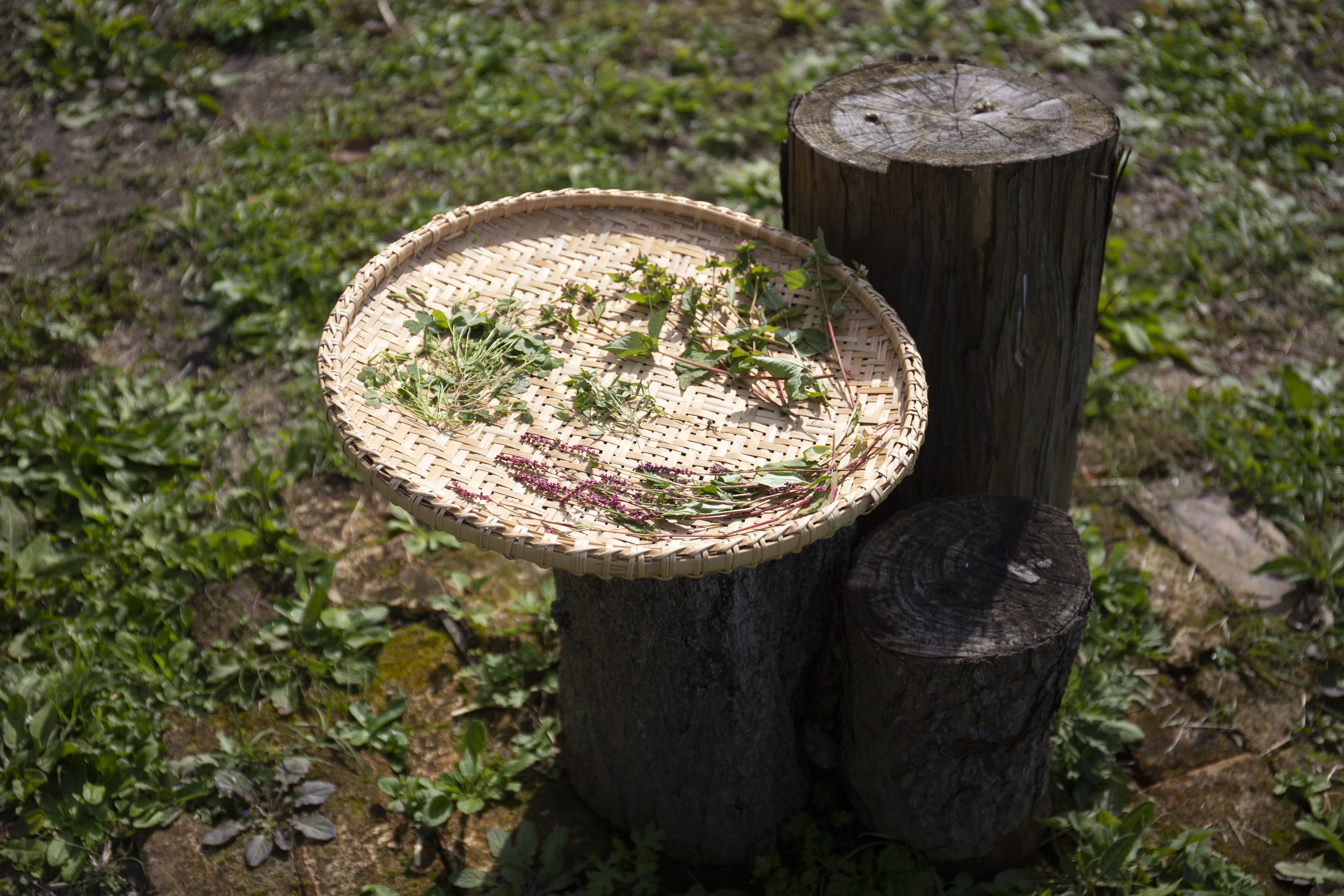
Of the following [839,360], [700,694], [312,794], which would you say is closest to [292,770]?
[312,794]

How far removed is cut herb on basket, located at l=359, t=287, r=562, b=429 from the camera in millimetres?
2082

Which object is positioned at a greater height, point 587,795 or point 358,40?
point 358,40

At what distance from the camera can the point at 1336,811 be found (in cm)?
266

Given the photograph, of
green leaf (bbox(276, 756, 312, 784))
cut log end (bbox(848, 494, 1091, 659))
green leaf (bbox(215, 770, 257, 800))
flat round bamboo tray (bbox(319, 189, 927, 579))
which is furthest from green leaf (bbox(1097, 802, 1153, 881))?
green leaf (bbox(215, 770, 257, 800))

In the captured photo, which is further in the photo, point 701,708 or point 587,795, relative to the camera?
point 587,795

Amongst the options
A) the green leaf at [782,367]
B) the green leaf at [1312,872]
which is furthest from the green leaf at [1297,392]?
the green leaf at [782,367]

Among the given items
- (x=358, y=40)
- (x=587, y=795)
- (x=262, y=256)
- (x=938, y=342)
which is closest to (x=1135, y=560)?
(x=938, y=342)

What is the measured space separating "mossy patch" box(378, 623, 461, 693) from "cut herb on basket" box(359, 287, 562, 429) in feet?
3.82

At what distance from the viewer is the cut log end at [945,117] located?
2279 mm

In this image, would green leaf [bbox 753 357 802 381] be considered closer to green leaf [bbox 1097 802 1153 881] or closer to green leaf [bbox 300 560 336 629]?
green leaf [bbox 1097 802 1153 881]

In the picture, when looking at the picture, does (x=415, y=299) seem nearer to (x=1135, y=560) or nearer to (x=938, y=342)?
(x=938, y=342)

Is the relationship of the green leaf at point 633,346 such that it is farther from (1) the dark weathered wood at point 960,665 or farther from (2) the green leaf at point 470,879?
(2) the green leaf at point 470,879

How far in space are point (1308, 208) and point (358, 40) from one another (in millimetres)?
4800

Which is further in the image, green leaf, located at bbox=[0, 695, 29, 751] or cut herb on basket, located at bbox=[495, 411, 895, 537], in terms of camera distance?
green leaf, located at bbox=[0, 695, 29, 751]
